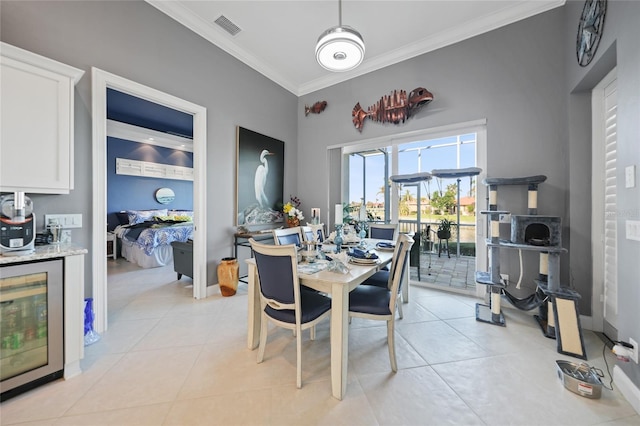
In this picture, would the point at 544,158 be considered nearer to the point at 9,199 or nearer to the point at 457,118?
the point at 457,118

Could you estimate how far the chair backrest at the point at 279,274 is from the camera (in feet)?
5.06

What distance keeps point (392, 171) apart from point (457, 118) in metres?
1.11

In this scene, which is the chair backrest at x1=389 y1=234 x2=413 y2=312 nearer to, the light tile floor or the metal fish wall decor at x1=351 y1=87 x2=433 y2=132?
the light tile floor

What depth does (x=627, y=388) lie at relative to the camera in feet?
4.80

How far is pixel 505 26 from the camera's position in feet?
9.44

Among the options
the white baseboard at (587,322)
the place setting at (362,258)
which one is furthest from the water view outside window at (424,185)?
the place setting at (362,258)

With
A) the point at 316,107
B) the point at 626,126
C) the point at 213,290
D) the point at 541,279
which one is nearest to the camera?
the point at 626,126

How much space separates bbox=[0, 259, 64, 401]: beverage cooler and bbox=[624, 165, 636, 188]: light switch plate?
377 cm

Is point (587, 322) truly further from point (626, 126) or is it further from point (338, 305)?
point (338, 305)

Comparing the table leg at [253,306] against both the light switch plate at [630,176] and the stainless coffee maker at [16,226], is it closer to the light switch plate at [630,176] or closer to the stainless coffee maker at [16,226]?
the stainless coffee maker at [16,226]

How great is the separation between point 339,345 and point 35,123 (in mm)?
2704

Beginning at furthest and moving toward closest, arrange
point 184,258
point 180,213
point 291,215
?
point 180,213, point 291,215, point 184,258

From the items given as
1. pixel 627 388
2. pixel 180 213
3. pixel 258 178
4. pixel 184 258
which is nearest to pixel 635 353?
pixel 627 388

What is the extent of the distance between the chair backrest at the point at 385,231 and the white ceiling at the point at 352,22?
258cm
